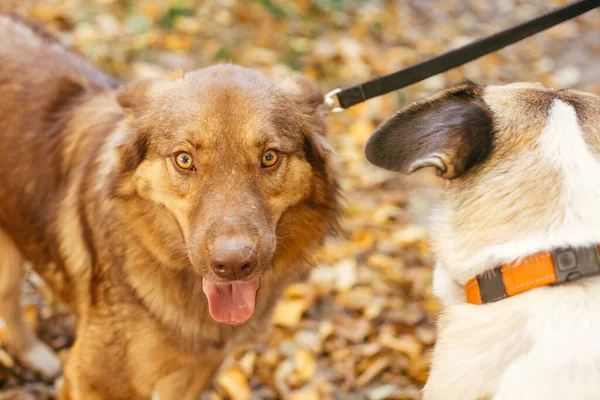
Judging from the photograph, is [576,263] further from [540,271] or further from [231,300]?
[231,300]

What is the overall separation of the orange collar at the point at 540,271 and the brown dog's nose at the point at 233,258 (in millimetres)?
795

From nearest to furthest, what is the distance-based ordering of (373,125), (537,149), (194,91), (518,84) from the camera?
(537,149) < (518,84) < (194,91) < (373,125)

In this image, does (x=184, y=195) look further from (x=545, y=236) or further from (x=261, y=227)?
(x=545, y=236)

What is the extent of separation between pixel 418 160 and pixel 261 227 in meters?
0.71

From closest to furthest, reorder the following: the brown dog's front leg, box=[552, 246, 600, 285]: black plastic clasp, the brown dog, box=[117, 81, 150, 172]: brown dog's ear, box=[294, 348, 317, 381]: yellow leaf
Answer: box=[552, 246, 600, 285]: black plastic clasp → the brown dog → box=[117, 81, 150, 172]: brown dog's ear → the brown dog's front leg → box=[294, 348, 317, 381]: yellow leaf

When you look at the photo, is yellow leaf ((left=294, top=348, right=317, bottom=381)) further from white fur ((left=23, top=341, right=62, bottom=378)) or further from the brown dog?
white fur ((left=23, top=341, right=62, bottom=378))

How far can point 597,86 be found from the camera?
21.5 ft

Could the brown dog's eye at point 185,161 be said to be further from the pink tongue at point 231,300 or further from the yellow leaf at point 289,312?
the yellow leaf at point 289,312

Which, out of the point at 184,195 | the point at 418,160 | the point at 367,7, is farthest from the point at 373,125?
the point at 418,160

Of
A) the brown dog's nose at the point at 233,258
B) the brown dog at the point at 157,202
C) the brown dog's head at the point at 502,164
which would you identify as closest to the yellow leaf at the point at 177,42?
the brown dog at the point at 157,202

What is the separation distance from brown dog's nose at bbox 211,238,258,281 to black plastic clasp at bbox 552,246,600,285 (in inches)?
39.1

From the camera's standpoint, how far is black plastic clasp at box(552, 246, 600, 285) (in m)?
1.58

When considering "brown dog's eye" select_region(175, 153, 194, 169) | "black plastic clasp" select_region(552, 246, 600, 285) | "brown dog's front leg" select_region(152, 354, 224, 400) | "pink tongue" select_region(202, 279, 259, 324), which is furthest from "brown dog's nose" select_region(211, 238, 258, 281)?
"black plastic clasp" select_region(552, 246, 600, 285)

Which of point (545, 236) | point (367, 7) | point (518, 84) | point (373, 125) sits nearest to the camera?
point (545, 236)
